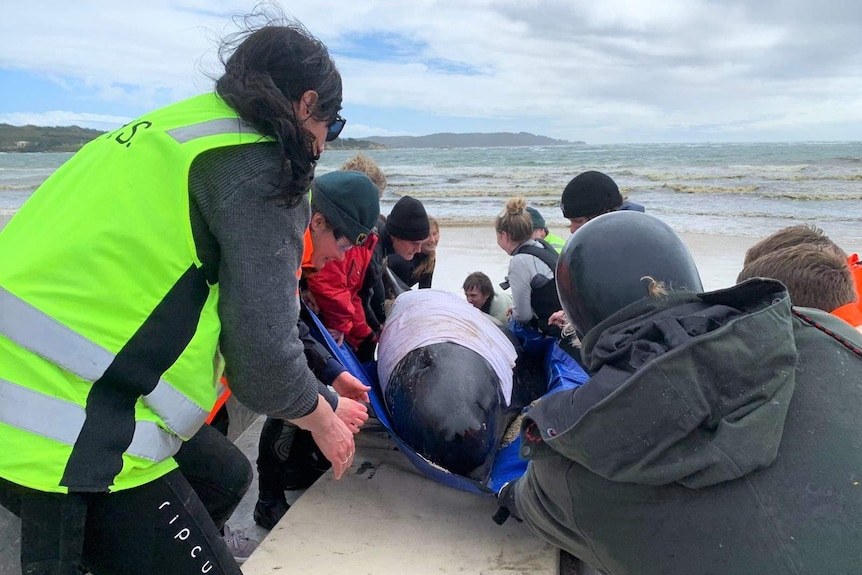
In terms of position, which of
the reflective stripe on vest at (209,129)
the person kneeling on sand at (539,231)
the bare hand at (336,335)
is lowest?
the bare hand at (336,335)

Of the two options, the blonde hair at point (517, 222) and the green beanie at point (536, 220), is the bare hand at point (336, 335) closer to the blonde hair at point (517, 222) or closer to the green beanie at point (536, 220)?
the blonde hair at point (517, 222)

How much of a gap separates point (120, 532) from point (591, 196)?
11.0 feet

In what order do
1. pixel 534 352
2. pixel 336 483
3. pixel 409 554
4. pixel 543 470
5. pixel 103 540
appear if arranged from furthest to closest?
1. pixel 534 352
2. pixel 336 483
3. pixel 409 554
4. pixel 543 470
5. pixel 103 540

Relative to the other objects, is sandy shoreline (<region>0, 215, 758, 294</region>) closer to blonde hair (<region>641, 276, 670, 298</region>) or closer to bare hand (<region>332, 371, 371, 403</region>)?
bare hand (<region>332, 371, 371, 403</region>)

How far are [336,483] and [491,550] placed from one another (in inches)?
28.8

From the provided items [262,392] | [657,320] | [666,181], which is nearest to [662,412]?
[657,320]

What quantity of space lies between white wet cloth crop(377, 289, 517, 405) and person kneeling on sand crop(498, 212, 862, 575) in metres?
1.64

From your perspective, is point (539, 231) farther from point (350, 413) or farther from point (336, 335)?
point (350, 413)

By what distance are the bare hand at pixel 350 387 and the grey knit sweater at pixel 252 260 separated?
100cm

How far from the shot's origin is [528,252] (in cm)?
450

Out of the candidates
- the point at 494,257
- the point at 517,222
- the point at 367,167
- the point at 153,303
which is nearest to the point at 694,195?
the point at 494,257

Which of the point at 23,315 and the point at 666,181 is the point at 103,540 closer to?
the point at 23,315

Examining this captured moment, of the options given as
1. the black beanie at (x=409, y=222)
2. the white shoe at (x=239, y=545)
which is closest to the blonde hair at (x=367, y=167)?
the black beanie at (x=409, y=222)

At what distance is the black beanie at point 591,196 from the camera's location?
4137mm
